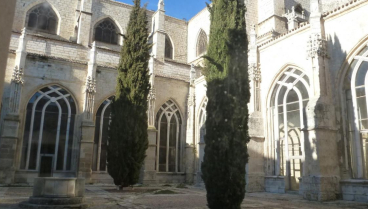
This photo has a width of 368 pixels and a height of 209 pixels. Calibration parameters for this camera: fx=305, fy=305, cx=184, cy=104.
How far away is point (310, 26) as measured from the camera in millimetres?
12391

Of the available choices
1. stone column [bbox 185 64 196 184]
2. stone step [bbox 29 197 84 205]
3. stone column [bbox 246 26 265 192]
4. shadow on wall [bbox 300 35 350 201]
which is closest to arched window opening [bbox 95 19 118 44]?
stone column [bbox 185 64 196 184]

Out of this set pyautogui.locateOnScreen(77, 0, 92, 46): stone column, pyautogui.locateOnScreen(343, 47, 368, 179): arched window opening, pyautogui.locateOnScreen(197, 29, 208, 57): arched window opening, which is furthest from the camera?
pyautogui.locateOnScreen(197, 29, 208, 57): arched window opening

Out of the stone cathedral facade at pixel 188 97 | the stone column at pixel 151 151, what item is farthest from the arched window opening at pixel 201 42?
the stone column at pixel 151 151

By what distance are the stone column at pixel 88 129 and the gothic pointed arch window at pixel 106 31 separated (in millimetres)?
5905

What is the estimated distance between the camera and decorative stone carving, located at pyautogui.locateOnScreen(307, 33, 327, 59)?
1158 centimetres

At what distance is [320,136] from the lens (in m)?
10.7

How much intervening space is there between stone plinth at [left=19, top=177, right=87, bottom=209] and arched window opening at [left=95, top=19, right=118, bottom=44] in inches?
678

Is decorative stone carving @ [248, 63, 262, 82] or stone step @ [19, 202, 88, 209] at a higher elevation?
decorative stone carving @ [248, 63, 262, 82]

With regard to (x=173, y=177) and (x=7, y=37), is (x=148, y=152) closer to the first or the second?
(x=173, y=177)

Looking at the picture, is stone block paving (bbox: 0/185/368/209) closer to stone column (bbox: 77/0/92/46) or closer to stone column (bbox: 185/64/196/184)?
stone column (bbox: 185/64/196/184)

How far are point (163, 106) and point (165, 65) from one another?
3247 millimetres

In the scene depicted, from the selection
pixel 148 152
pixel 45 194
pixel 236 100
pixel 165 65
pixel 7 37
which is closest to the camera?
pixel 7 37

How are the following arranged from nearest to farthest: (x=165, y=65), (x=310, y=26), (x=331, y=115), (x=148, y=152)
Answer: (x=331, y=115) < (x=310, y=26) < (x=148, y=152) < (x=165, y=65)

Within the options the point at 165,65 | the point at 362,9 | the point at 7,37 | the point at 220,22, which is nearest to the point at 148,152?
the point at 165,65
